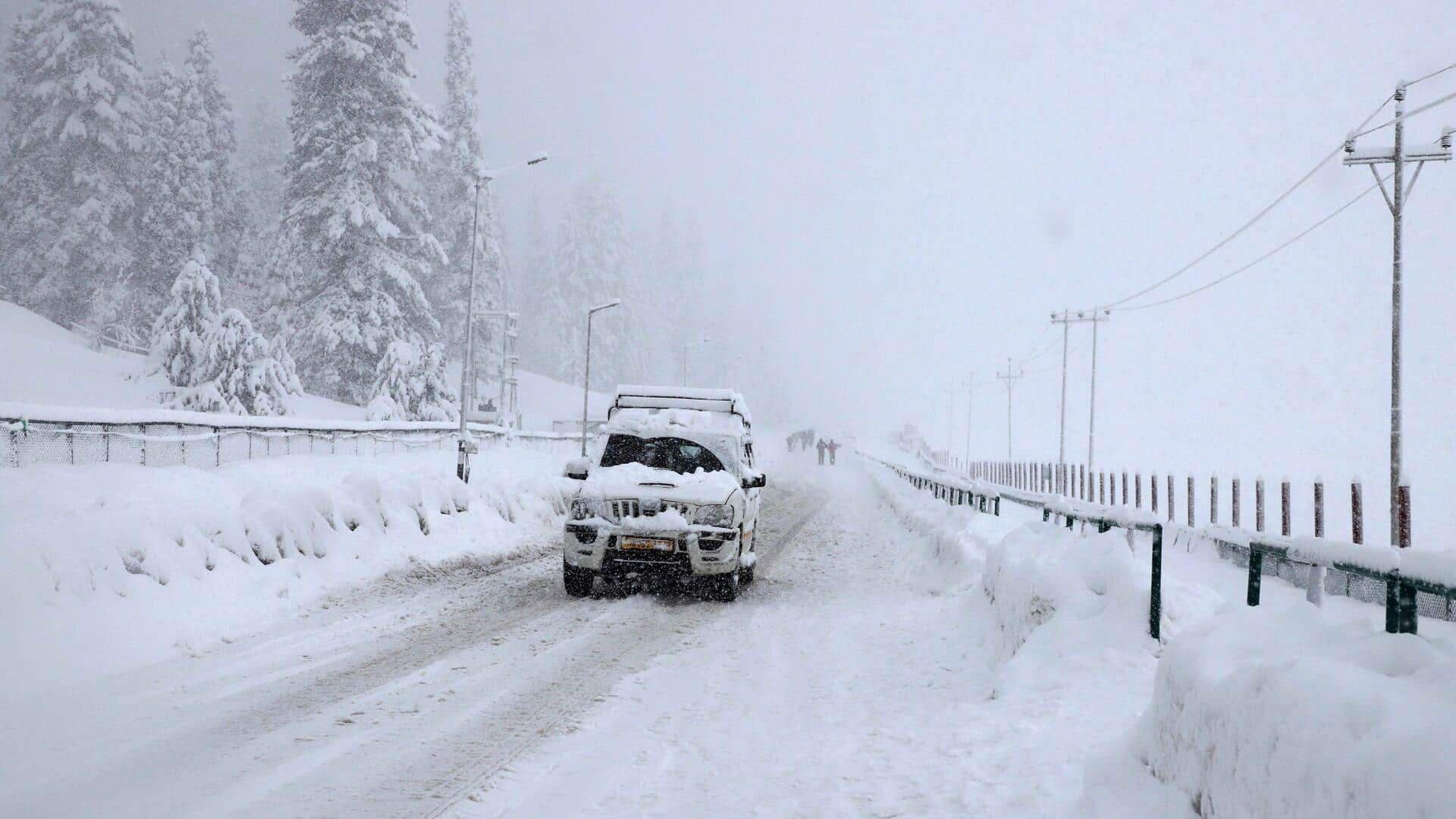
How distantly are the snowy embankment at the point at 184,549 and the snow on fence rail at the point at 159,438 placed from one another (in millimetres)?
452

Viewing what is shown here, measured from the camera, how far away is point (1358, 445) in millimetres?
111125

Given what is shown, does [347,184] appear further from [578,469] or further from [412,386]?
[578,469]

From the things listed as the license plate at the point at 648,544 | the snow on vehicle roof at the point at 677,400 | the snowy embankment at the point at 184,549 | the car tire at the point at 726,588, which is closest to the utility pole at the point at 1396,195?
the snow on vehicle roof at the point at 677,400

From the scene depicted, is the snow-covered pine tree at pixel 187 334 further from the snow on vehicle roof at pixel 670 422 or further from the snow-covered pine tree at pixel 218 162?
the snow on vehicle roof at pixel 670 422

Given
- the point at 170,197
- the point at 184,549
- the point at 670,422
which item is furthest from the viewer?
the point at 170,197

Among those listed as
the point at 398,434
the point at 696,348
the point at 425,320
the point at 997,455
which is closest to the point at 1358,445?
the point at 997,455

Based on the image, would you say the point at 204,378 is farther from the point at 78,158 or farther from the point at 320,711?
the point at 320,711

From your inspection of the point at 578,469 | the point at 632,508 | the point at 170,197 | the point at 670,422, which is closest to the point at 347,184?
the point at 170,197

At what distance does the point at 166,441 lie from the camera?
40.5 feet

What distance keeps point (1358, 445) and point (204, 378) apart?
5053 inches

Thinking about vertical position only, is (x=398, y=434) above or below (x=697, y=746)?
above

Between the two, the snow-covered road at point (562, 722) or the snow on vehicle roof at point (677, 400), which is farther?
the snow on vehicle roof at point (677, 400)

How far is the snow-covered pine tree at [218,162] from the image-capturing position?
44688mm

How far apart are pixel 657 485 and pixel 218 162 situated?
149ft
